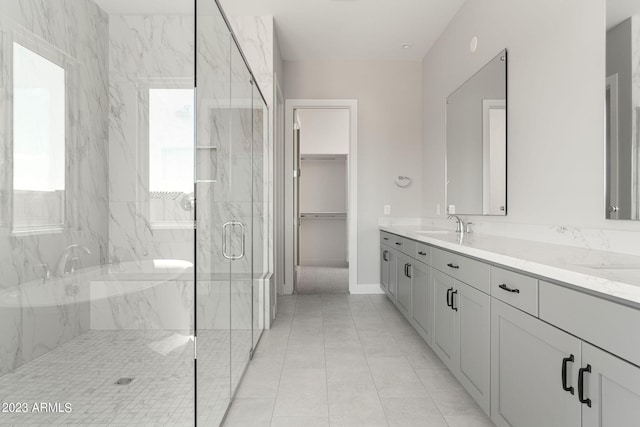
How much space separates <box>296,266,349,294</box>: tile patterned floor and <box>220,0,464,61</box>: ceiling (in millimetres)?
2939

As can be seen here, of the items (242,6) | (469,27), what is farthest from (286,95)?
(469,27)

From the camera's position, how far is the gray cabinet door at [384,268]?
4.30 m

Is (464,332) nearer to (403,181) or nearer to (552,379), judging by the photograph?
(552,379)

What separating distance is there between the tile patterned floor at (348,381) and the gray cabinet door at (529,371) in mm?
398

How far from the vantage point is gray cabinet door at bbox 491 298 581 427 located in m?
1.22

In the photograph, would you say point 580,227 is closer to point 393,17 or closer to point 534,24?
point 534,24

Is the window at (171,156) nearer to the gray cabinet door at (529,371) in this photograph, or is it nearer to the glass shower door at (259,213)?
the gray cabinet door at (529,371)

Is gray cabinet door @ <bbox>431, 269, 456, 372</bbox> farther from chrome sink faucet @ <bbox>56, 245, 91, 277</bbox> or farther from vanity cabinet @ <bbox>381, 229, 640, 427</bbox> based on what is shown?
chrome sink faucet @ <bbox>56, 245, 91, 277</bbox>

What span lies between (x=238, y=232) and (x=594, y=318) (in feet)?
5.64

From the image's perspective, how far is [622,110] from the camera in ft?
5.43

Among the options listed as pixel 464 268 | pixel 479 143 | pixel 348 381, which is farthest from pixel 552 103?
pixel 348 381

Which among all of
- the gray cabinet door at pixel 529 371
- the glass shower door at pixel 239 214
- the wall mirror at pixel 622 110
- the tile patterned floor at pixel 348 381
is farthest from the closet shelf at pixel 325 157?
the gray cabinet door at pixel 529 371

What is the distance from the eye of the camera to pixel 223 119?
6.23ft

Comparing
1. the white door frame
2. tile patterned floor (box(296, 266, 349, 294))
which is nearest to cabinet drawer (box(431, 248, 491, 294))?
the white door frame
